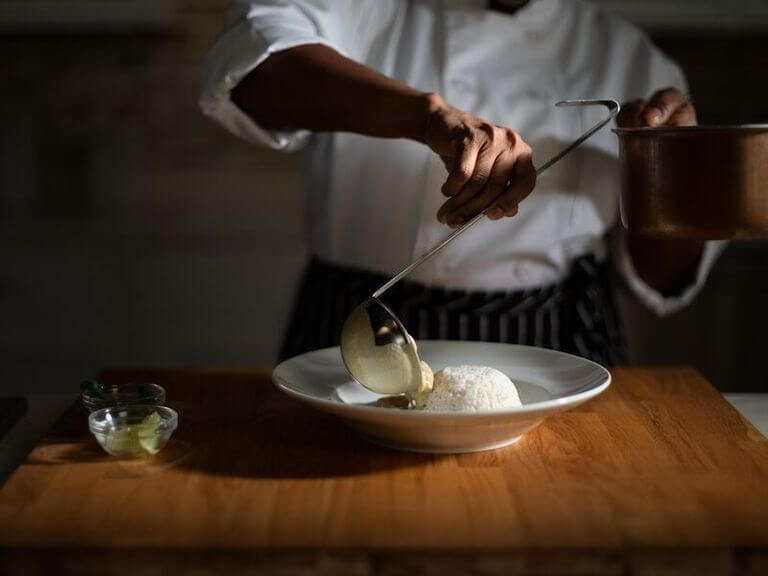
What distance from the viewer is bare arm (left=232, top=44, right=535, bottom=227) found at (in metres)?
0.91

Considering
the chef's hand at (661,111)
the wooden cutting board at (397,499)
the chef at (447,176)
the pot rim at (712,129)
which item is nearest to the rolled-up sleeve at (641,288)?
the chef at (447,176)

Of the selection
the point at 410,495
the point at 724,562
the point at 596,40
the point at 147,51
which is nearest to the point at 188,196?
the point at 147,51

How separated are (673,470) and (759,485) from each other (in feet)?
0.23

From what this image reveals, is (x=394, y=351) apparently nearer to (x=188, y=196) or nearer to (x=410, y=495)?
(x=410, y=495)

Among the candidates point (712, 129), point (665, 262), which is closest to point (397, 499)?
point (712, 129)

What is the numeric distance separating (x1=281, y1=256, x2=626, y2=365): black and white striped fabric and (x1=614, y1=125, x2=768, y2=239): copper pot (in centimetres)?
44

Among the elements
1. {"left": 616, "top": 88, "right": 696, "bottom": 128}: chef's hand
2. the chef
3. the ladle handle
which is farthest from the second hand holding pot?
the chef

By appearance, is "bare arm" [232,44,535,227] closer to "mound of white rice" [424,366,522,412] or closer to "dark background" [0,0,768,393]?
"mound of white rice" [424,366,522,412]

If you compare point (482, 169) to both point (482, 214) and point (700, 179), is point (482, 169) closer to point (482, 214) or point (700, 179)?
point (482, 214)

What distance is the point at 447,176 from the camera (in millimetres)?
1186

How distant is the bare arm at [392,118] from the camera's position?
914mm

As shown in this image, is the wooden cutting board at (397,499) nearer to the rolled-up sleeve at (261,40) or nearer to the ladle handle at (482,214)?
the ladle handle at (482,214)

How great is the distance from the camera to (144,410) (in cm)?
89

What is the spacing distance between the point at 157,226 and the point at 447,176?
1.36 meters
